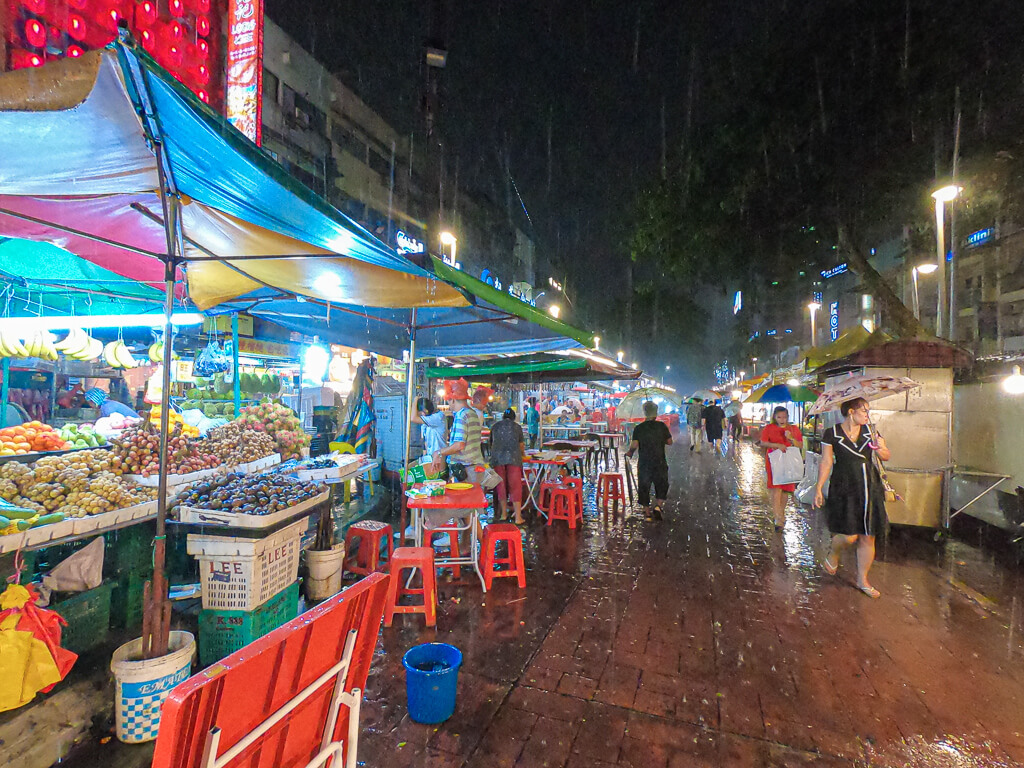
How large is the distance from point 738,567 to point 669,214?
10272 millimetres

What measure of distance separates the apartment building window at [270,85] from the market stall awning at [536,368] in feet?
42.4

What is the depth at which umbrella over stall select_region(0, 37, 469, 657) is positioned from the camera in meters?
2.14

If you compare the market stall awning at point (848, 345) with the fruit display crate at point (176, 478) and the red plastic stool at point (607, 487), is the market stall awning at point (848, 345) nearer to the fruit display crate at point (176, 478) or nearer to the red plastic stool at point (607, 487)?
the red plastic stool at point (607, 487)

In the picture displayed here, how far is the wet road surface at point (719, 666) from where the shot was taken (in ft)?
9.93

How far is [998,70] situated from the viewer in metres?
9.15

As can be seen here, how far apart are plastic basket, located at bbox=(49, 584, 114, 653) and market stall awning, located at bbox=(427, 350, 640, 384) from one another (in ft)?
22.9

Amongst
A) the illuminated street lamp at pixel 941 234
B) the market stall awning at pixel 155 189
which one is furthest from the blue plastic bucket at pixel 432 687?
the illuminated street lamp at pixel 941 234

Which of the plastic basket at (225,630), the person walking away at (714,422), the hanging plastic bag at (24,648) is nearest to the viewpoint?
the hanging plastic bag at (24,648)

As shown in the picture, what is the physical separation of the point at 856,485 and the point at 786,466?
279 centimetres

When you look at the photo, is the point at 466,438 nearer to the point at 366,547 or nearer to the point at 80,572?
the point at 366,547

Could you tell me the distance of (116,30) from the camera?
953 centimetres

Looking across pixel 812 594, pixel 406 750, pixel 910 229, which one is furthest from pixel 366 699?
pixel 910 229

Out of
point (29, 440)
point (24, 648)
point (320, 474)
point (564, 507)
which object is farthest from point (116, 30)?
point (564, 507)

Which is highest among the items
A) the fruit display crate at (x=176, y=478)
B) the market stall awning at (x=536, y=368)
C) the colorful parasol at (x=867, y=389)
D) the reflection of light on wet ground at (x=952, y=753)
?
the market stall awning at (x=536, y=368)
